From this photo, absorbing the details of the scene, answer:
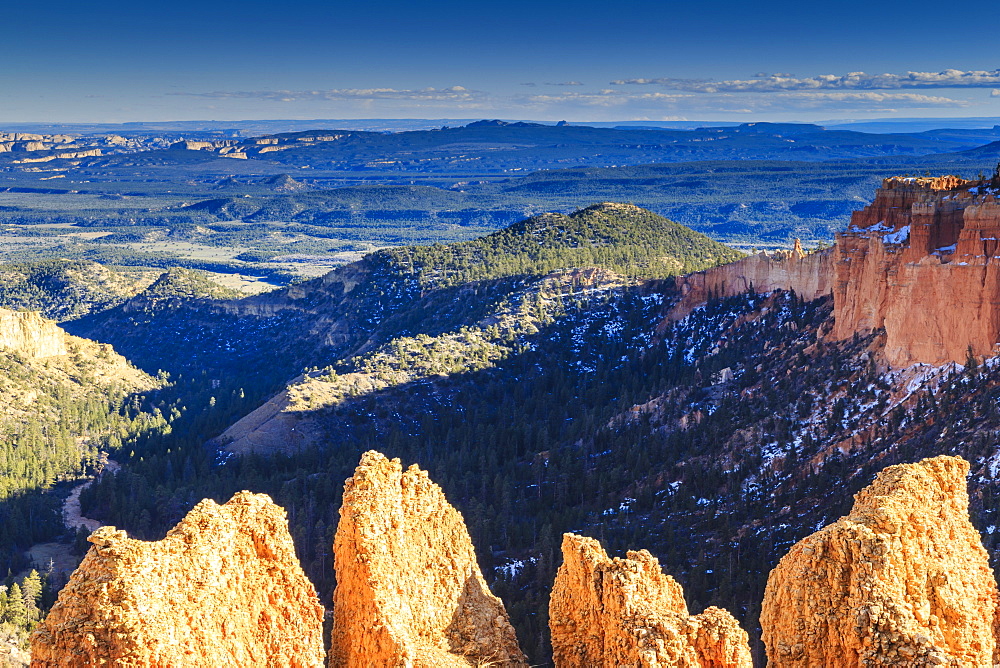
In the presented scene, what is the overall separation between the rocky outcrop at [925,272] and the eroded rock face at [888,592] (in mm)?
36921

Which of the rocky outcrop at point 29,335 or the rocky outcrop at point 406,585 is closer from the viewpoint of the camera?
the rocky outcrop at point 406,585

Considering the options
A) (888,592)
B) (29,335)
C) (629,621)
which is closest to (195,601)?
(629,621)

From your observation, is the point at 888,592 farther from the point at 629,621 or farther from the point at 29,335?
the point at 29,335

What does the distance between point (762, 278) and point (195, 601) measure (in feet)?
273

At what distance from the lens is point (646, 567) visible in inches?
1095

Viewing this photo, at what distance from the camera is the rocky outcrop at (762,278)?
89375 millimetres

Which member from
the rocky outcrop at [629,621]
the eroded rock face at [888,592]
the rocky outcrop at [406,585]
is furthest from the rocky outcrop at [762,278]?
the rocky outcrop at [406,585]

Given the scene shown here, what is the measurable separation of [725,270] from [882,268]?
33.2 m

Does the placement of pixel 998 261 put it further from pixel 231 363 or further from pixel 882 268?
pixel 231 363

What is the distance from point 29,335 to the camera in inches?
5148

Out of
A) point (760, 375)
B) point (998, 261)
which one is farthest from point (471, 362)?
point (998, 261)

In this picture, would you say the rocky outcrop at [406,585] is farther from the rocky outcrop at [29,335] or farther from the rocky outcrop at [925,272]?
the rocky outcrop at [29,335]

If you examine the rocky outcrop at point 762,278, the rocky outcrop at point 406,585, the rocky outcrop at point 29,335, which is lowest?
the rocky outcrop at point 29,335

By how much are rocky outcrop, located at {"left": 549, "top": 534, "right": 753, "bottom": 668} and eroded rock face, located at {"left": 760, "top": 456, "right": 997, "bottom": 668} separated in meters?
1.93
